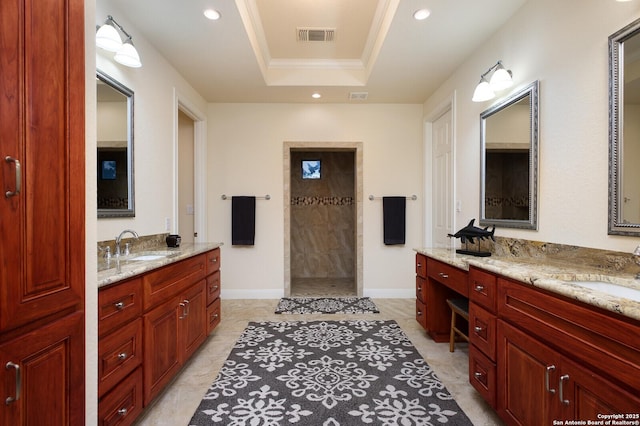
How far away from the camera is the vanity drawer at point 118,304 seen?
122 centimetres

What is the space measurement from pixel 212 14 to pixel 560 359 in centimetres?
279

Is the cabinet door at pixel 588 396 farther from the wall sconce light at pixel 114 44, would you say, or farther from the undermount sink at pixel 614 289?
the wall sconce light at pixel 114 44

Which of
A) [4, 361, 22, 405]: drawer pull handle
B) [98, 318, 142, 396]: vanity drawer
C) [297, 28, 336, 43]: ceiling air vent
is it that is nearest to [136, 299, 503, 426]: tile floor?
[98, 318, 142, 396]: vanity drawer

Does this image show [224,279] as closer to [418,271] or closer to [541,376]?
[418,271]

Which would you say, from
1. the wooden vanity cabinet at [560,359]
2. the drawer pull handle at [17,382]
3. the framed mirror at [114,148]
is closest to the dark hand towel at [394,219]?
the wooden vanity cabinet at [560,359]

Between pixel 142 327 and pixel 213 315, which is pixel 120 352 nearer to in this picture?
pixel 142 327

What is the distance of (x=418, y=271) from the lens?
8.66 feet

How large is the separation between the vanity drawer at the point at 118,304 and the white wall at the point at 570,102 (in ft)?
7.74

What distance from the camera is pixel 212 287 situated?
252cm

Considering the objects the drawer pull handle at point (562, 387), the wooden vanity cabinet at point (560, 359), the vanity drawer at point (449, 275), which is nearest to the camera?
the wooden vanity cabinet at point (560, 359)

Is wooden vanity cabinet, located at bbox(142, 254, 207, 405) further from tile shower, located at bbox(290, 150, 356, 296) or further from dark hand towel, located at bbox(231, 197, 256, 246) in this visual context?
tile shower, located at bbox(290, 150, 356, 296)

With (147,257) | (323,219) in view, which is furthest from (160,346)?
(323,219)

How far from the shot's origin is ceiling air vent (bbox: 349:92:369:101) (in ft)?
11.3

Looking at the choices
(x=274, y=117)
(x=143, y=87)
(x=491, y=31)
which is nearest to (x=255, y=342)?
(x=143, y=87)
